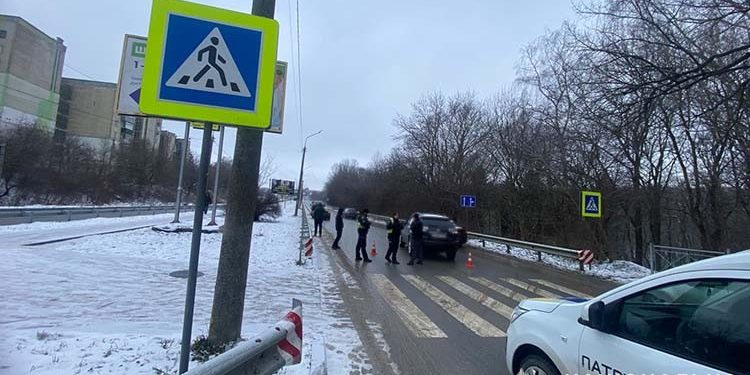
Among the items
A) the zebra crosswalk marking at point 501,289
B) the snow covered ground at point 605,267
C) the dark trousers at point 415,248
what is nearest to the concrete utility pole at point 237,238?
the zebra crosswalk marking at point 501,289

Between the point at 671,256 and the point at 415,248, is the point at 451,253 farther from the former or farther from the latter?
the point at 671,256

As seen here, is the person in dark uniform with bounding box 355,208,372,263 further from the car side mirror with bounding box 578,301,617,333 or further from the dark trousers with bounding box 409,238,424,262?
the car side mirror with bounding box 578,301,617,333

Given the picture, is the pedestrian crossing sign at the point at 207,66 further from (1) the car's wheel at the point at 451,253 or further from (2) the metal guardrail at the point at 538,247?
(2) the metal guardrail at the point at 538,247

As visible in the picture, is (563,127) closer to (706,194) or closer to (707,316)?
(706,194)

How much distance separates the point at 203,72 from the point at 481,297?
26.8 feet

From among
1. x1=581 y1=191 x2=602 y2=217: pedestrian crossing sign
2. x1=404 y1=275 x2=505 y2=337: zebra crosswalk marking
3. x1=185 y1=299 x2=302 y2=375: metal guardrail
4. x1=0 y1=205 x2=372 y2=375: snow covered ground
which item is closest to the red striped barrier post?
x1=185 y1=299 x2=302 y2=375: metal guardrail

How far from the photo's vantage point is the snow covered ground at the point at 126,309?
434 centimetres

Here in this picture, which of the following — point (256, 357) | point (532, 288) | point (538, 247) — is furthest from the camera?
point (538, 247)

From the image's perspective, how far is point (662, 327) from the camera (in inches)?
107

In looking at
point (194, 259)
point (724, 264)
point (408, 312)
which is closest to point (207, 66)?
point (194, 259)

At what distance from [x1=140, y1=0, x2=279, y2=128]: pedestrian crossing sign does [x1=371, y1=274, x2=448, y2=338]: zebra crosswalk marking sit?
15.4 feet

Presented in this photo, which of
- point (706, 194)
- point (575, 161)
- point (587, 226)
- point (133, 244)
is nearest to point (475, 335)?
point (133, 244)

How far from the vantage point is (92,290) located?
7547 mm

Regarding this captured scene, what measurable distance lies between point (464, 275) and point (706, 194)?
1314cm
